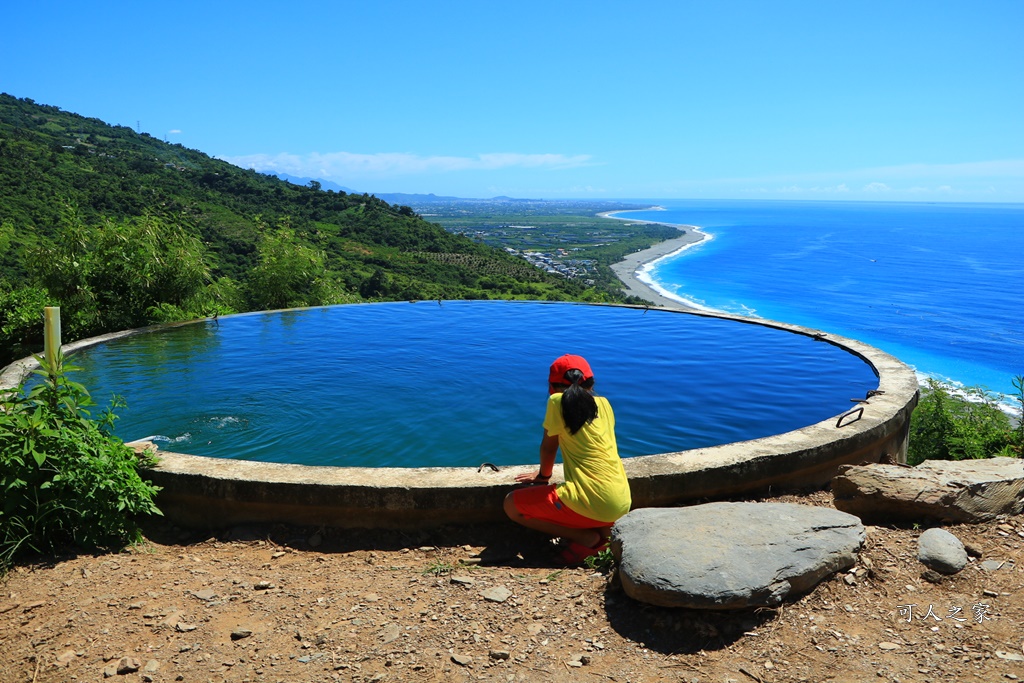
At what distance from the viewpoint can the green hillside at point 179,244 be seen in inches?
404

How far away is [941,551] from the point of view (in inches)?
139

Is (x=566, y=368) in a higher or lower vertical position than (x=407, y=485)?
higher

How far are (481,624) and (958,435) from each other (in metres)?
5.92

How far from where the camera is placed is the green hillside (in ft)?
33.6

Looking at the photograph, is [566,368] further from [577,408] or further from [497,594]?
[497,594]

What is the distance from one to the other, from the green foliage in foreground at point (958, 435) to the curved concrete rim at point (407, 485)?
5.75 ft

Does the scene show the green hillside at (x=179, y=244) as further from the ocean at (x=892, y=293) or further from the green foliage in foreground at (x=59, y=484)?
the ocean at (x=892, y=293)

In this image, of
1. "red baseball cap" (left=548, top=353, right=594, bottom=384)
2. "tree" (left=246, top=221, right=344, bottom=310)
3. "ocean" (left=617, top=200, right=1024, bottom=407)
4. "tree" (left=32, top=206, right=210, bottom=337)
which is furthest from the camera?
"ocean" (left=617, top=200, right=1024, bottom=407)

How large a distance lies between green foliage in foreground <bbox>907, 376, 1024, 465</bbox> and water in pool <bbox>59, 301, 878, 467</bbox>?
39.8 inches

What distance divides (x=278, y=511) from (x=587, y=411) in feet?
6.82

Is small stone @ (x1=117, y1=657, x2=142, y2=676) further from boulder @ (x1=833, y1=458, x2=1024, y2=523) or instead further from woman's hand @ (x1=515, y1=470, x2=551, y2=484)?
boulder @ (x1=833, y1=458, x2=1024, y2=523)

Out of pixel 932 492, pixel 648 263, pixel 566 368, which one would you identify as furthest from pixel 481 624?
pixel 648 263

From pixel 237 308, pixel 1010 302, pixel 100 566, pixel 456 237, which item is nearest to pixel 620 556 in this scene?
pixel 100 566

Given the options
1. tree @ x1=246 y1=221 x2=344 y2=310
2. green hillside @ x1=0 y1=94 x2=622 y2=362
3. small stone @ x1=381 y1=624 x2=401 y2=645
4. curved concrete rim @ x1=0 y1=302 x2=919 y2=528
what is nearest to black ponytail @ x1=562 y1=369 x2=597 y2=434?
curved concrete rim @ x1=0 y1=302 x2=919 y2=528
